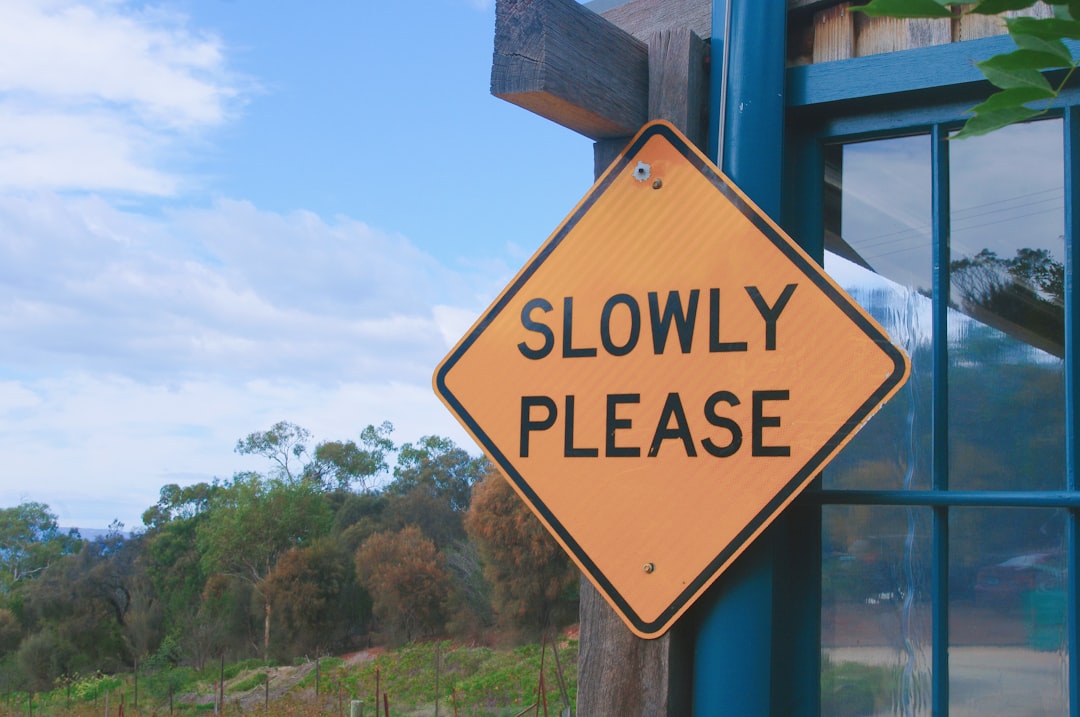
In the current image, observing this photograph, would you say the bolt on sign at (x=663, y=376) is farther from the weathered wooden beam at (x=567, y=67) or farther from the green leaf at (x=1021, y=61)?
the green leaf at (x=1021, y=61)

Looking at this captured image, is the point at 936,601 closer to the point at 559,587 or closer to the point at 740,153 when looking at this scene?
the point at 740,153

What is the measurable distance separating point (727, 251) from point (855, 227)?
19.3 inches

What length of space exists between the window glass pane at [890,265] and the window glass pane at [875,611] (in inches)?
3.9

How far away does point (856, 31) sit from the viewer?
8.39 feet

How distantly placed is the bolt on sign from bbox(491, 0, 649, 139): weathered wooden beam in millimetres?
117

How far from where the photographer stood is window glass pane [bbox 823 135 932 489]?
2.45 metres

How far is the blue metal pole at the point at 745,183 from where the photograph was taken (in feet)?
7.51

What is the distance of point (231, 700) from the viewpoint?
22.9 meters

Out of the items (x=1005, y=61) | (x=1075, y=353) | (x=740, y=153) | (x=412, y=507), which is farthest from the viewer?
(x=412, y=507)

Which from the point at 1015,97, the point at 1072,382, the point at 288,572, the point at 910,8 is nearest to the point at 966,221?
the point at 1072,382

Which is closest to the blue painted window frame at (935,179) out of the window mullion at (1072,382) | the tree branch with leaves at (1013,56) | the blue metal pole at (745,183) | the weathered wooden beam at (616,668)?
the window mullion at (1072,382)

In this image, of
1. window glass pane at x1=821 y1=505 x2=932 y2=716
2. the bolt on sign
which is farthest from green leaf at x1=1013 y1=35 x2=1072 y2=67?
window glass pane at x1=821 y1=505 x2=932 y2=716

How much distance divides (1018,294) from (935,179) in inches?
13.2

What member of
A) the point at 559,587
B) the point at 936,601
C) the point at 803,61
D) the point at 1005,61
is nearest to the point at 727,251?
the point at 803,61
